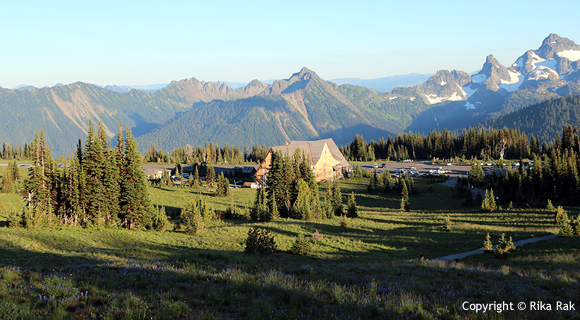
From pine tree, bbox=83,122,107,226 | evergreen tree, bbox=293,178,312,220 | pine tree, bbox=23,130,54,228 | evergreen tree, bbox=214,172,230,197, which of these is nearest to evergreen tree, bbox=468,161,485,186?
evergreen tree, bbox=293,178,312,220

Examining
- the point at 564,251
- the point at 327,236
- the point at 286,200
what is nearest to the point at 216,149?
the point at 286,200

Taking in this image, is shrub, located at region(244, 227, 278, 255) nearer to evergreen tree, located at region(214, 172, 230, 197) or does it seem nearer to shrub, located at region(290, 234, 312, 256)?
shrub, located at region(290, 234, 312, 256)

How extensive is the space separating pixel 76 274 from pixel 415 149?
591ft

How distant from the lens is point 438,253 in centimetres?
2586

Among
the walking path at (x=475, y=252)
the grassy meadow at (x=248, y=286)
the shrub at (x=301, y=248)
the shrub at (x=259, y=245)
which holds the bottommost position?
the walking path at (x=475, y=252)

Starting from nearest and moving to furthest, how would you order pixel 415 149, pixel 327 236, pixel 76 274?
pixel 76 274
pixel 327 236
pixel 415 149

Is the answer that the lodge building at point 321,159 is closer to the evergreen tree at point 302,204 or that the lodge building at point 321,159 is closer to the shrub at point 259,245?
the evergreen tree at point 302,204

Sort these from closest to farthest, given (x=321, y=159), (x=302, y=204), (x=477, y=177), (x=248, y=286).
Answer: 1. (x=248, y=286)
2. (x=302, y=204)
3. (x=477, y=177)
4. (x=321, y=159)

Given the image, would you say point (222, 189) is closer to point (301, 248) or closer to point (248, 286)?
point (301, 248)

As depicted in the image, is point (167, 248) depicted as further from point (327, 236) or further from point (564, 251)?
point (564, 251)

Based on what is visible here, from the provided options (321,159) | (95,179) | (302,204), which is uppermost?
(95,179)

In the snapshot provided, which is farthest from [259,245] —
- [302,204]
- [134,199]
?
[302,204]

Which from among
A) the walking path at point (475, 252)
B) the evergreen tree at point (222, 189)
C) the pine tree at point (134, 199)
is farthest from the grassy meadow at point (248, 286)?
the evergreen tree at point (222, 189)

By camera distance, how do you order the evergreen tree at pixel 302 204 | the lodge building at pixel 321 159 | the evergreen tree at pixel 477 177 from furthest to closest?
the lodge building at pixel 321 159 < the evergreen tree at pixel 477 177 < the evergreen tree at pixel 302 204
